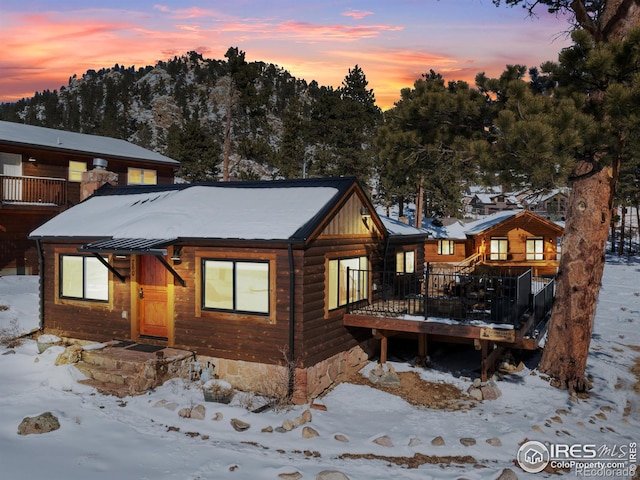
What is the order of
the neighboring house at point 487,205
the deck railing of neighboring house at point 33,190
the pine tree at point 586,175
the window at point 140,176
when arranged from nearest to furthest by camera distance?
the pine tree at point 586,175 → the deck railing of neighboring house at point 33,190 → the window at point 140,176 → the neighboring house at point 487,205

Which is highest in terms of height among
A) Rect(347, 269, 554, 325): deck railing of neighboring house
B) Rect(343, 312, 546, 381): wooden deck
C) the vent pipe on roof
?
the vent pipe on roof

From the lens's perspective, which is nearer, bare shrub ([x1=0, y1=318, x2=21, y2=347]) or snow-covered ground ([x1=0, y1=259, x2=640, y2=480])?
snow-covered ground ([x1=0, y1=259, x2=640, y2=480])

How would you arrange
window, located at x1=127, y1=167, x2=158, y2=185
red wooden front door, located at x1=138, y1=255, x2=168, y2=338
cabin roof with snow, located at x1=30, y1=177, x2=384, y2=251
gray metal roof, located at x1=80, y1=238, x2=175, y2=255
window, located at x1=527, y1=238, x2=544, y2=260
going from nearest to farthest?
gray metal roof, located at x1=80, y1=238, x2=175, y2=255
cabin roof with snow, located at x1=30, y1=177, x2=384, y2=251
red wooden front door, located at x1=138, y1=255, x2=168, y2=338
window, located at x1=127, y1=167, x2=158, y2=185
window, located at x1=527, y1=238, x2=544, y2=260

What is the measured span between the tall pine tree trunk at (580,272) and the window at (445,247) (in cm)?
2535

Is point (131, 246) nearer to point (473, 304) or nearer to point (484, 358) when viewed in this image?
point (484, 358)

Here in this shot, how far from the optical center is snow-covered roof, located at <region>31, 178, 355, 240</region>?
39.1 feet

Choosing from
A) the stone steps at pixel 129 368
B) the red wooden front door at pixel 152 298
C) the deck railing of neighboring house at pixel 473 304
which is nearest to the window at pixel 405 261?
the deck railing of neighboring house at pixel 473 304

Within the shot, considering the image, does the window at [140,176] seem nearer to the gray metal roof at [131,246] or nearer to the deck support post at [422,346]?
the gray metal roof at [131,246]

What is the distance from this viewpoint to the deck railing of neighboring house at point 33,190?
22453 mm

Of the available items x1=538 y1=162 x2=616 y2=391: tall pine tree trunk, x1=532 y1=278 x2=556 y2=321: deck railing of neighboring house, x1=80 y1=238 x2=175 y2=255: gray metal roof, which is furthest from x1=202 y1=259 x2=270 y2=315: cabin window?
x1=538 y1=162 x2=616 y2=391: tall pine tree trunk

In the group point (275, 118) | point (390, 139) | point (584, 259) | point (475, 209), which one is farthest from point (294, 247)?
point (275, 118)

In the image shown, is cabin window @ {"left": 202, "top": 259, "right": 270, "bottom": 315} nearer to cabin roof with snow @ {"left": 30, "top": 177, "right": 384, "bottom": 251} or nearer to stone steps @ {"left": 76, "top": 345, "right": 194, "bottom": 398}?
cabin roof with snow @ {"left": 30, "top": 177, "right": 384, "bottom": 251}

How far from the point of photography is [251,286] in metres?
11.8

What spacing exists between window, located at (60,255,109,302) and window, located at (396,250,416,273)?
32.8 feet
